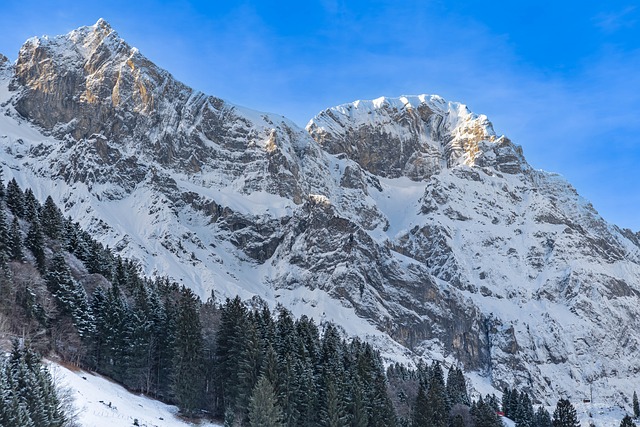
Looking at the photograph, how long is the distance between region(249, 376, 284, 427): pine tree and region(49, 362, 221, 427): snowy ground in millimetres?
7496

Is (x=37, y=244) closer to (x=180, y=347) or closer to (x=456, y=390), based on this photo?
(x=180, y=347)

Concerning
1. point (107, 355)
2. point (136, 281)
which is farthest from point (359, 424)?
point (136, 281)

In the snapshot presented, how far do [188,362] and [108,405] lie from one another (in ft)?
62.3

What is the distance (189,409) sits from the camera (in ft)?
263

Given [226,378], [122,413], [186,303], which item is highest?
[186,303]

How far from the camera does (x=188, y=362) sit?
83625 mm

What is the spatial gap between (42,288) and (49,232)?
57.9 feet

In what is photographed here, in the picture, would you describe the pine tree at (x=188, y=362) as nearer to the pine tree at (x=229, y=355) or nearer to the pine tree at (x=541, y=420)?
the pine tree at (x=229, y=355)

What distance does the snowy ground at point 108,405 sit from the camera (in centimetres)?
6000

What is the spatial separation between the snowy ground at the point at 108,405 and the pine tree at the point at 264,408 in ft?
24.6

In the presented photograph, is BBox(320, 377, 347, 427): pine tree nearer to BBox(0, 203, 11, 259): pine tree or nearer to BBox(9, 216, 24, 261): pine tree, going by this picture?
BBox(9, 216, 24, 261): pine tree

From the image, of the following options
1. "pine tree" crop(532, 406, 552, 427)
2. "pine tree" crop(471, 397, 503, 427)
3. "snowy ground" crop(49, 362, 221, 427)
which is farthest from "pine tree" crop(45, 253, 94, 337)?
"pine tree" crop(532, 406, 552, 427)

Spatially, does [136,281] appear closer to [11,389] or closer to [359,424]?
[359,424]

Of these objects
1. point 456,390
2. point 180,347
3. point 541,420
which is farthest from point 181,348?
point 541,420
